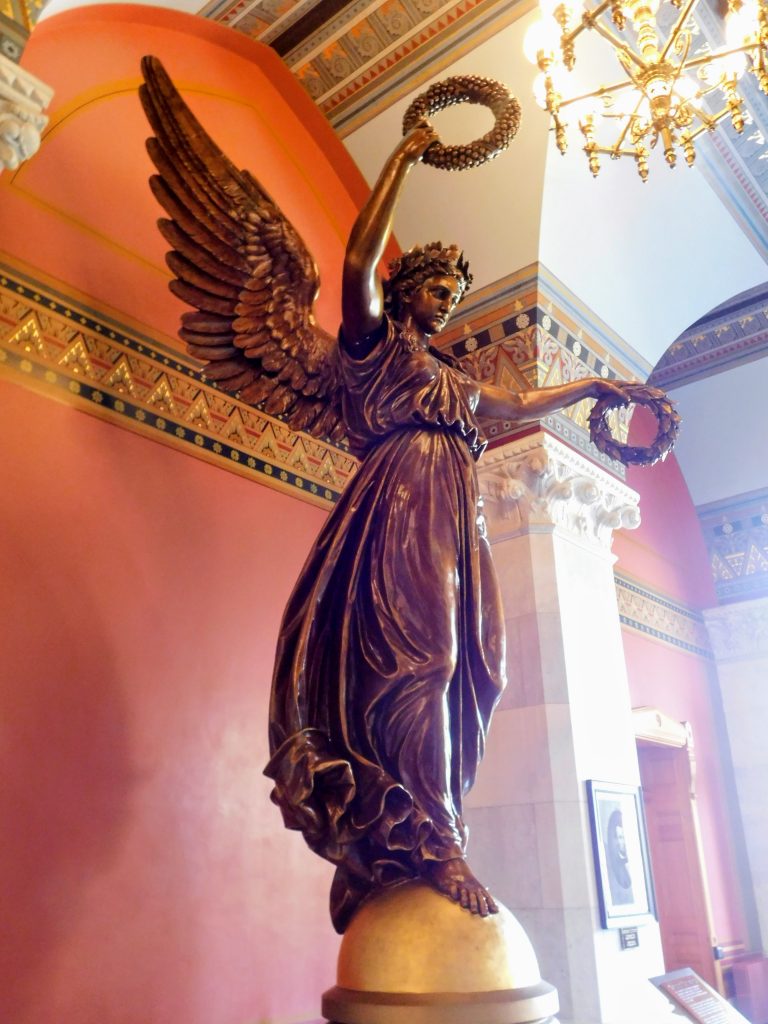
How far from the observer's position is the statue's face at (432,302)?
88.0 inches

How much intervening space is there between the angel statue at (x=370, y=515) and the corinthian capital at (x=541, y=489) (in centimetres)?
202

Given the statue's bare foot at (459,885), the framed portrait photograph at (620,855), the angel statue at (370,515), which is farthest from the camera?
the framed portrait photograph at (620,855)

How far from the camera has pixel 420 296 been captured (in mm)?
2248

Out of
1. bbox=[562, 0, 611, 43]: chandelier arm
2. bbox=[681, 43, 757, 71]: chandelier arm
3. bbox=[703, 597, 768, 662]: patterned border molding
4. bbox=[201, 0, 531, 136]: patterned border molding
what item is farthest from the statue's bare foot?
bbox=[703, 597, 768, 662]: patterned border molding

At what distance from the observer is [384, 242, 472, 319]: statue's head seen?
2258mm

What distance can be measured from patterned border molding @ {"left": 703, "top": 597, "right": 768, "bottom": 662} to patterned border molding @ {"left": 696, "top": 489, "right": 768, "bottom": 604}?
5.0 inches

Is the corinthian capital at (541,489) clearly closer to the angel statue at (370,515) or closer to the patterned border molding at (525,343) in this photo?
the patterned border molding at (525,343)

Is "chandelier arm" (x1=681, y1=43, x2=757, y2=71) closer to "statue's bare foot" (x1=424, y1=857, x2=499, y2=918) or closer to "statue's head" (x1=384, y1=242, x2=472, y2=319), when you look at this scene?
"statue's head" (x1=384, y1=242, x2=472, y2=319)

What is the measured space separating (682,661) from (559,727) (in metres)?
3.63

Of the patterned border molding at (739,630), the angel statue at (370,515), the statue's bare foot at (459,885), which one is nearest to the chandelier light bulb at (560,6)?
the angel statue at (370,515)

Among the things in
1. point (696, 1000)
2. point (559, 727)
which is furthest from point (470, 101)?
point (696, 1000)

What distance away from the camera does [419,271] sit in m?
2.27

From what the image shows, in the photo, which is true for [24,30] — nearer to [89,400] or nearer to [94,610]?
[89,400]

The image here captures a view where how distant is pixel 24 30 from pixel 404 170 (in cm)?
126
